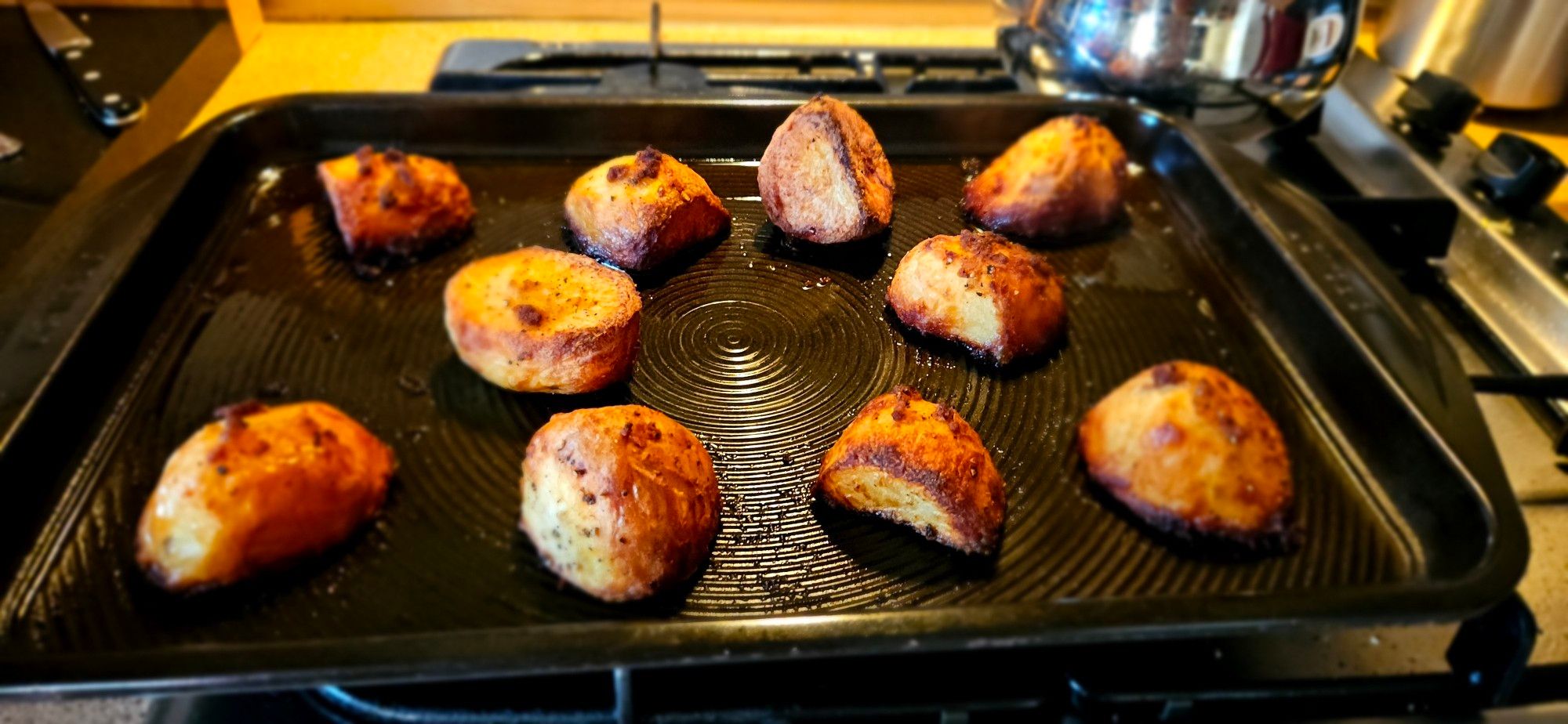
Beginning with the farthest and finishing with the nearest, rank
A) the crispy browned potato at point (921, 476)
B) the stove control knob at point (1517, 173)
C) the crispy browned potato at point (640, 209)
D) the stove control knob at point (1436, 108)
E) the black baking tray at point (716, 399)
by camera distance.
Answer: the stove control knob at point (1436, 108) → the stove control knob at point (1517, 173) → the crispy browned potato at point (640, 209) → the crispy browned potato at point (921, 476) → the black baking tray at point (716, 399)

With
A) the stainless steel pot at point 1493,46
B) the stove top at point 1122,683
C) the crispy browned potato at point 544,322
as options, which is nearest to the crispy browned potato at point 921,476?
the stove top at point 1122,683

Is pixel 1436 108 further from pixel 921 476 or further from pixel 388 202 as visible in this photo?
pixel 388 202

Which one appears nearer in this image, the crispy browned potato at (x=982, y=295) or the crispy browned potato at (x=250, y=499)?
the crispy browned potato at (x=250, y=499)

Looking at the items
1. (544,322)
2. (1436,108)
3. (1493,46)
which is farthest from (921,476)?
(1493,46)

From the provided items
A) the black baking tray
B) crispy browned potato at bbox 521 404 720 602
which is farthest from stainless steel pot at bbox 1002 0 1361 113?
crispy browned potato at bbox 521 404 720 602

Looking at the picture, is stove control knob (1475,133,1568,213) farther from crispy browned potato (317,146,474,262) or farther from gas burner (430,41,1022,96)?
crispy browned potato (317,146,474,262)

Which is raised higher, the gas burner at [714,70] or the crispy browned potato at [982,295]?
the gas burner at [714,70]

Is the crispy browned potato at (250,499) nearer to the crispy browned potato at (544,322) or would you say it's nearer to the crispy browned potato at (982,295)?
the crispy browned potato at (544,322)
